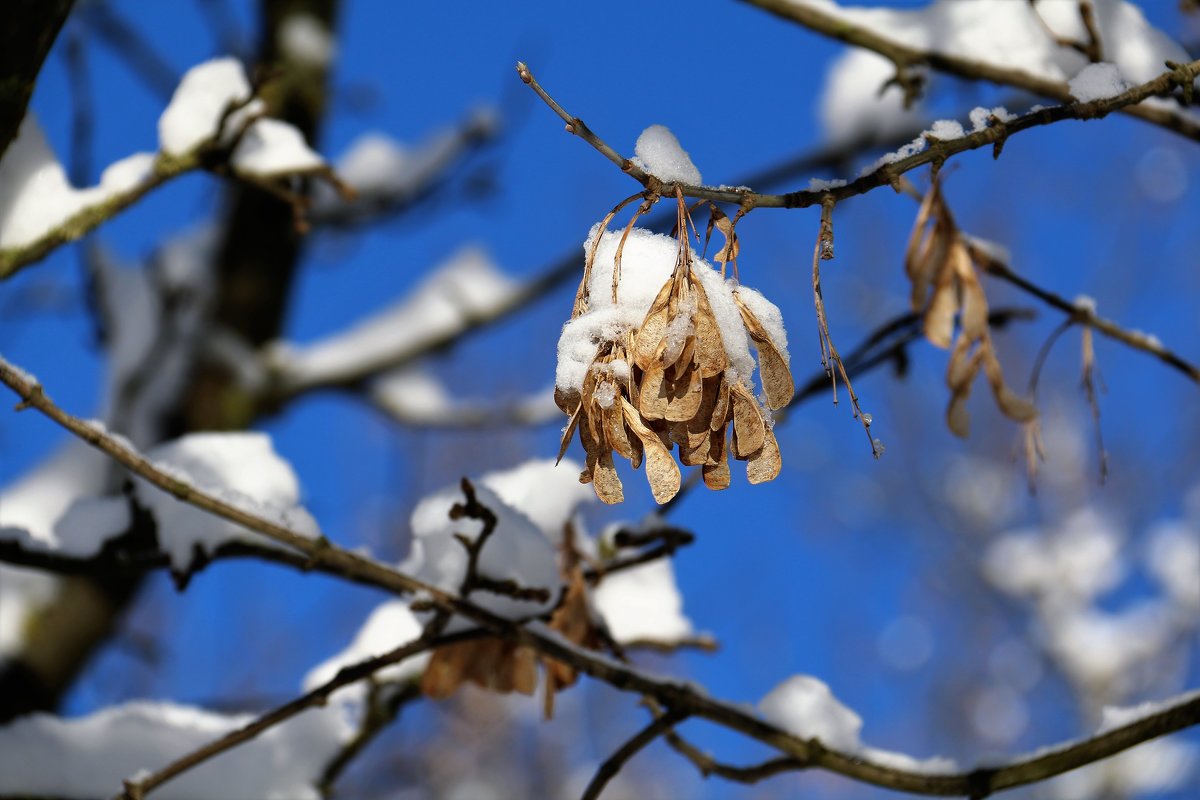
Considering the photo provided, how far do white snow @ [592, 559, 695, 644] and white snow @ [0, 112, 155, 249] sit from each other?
0.88 meters

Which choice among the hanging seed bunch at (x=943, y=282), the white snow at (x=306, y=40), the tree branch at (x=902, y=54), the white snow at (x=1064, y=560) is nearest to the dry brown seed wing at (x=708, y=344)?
the hanging seed bunch at (x=943, y=282)

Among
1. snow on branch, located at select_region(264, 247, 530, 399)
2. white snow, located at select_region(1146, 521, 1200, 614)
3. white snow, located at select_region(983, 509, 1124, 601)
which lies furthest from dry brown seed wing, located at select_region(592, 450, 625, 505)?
white snow, located at select_region(1146, 521, 1200, 614)

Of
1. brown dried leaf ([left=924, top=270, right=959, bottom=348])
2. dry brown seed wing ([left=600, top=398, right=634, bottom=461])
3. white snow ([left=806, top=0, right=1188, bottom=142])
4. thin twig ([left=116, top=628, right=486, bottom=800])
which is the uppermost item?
white snow ([left=806, top=0, right=1188, bottom=142])

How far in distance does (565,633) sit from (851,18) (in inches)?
39.9

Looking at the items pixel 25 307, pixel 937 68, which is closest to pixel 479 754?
pixel 25 307

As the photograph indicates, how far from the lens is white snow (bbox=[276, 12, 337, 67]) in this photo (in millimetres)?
3279

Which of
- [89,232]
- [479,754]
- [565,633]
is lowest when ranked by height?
[565,633]

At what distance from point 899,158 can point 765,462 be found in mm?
270

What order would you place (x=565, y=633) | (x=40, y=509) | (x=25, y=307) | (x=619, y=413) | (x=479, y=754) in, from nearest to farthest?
1. (x=619, y=413)
2. (x=565, y=633)
3. (x=40, y=509)
4. (x=25, y=307)
5. (x=479, y=754)

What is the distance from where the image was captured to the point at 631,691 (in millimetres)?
1156

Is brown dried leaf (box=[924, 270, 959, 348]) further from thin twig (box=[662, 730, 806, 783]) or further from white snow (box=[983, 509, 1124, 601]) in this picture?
white snow (box=[983, 509, 1124, 601])

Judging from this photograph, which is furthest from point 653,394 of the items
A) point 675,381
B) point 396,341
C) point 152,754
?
point 396,341

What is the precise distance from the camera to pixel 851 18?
5.39ft

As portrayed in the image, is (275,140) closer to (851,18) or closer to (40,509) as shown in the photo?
(851,18)
